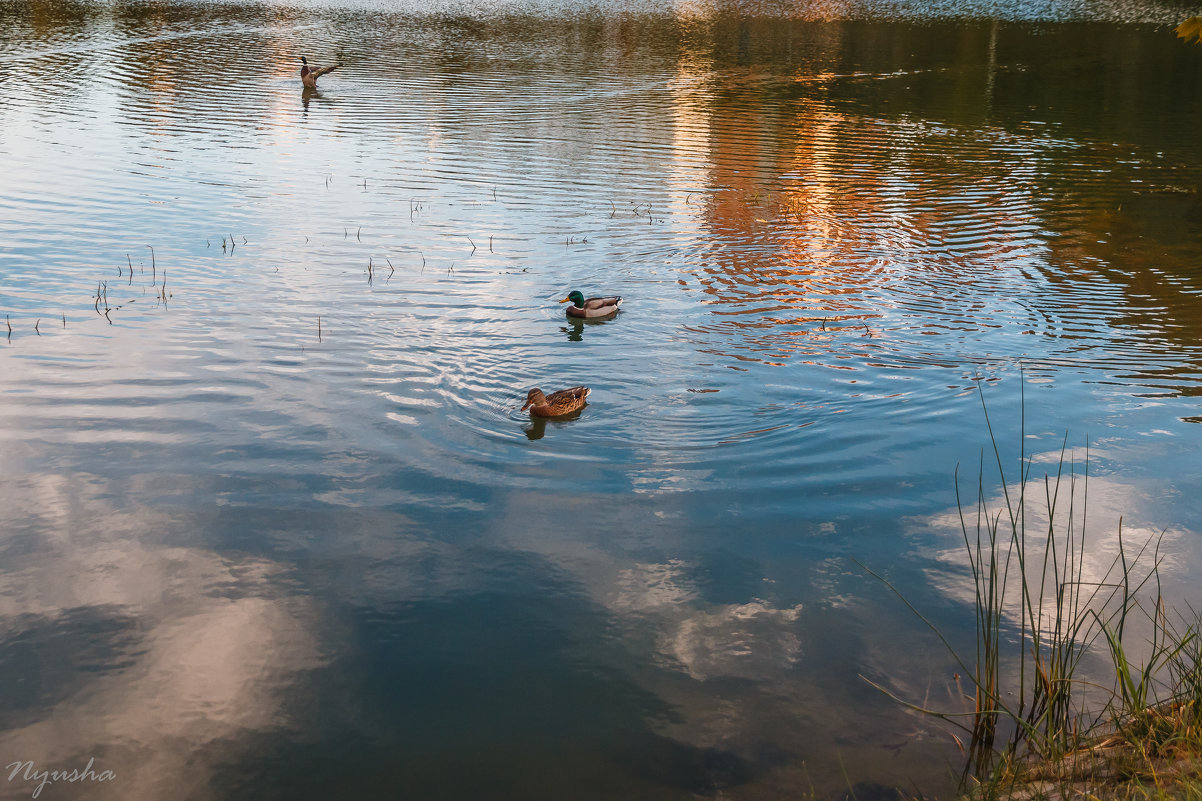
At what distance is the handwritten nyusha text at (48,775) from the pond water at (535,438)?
0.27 feet

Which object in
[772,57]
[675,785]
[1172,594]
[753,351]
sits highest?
[772,57]

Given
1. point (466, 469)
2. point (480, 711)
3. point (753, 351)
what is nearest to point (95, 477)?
point (466, 469)

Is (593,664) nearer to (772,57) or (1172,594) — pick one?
(1172,594)

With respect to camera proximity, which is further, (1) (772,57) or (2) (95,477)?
(1) (772,57)

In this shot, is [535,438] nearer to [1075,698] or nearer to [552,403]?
[552,403]

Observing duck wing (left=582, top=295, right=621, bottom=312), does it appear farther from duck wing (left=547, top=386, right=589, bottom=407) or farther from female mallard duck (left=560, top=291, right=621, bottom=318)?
duck wing (left=547, top=386, right=589, bottom=407)

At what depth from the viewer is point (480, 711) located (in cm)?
617

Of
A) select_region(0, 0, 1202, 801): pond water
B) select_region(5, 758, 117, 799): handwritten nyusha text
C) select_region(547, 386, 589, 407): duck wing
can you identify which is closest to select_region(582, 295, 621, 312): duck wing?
select_region(0, 0, 1202, 801): pond water

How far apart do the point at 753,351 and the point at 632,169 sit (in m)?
12.1

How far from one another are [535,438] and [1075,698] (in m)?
5.26

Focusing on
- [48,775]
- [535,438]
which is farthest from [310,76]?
[48,775]

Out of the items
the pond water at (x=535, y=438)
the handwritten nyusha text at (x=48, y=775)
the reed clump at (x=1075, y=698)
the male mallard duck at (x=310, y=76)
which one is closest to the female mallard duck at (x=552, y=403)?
the pond water at (x=535, y=438)

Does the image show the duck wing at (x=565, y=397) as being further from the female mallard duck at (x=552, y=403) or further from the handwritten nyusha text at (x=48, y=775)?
the handwritten nyusha text at (x=48, y=775)

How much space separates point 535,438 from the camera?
9.80 metres
